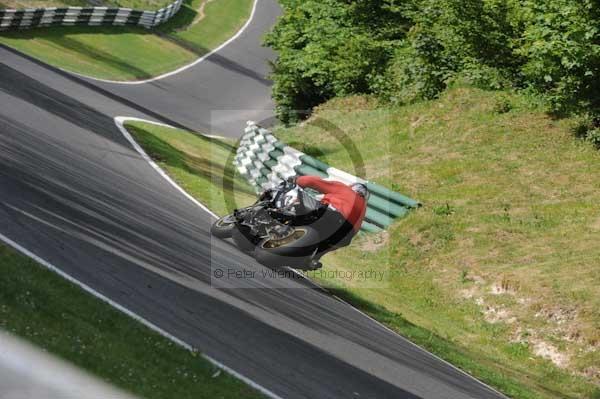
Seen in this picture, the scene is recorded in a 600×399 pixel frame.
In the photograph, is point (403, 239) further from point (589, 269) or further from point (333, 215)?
point (333, 215)

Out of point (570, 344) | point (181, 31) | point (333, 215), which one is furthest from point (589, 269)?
point (181, 31)

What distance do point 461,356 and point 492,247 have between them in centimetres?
443

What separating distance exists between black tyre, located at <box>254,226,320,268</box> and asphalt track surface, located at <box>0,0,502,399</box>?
421 mm

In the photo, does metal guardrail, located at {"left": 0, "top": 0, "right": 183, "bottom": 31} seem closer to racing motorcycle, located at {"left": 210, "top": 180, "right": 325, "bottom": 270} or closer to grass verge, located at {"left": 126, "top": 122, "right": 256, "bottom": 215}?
grass verge, located at {"left": 126, "top": 122, "right": 256, "bottom": 215}

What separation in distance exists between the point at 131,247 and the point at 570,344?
7181 mm

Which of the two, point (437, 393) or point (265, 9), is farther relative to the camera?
point (265, 9)

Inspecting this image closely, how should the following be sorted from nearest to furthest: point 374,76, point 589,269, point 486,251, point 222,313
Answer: point 222,313
point 589,269
point 486,251
point 374,76

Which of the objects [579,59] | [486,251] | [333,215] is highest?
[579,59]

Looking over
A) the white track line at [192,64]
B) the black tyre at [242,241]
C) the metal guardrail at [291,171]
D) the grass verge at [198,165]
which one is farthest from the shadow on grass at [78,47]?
the black tyre at [242,241]

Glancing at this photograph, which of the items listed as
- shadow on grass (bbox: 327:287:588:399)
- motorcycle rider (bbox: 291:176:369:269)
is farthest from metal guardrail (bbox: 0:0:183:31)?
motorcycle rider (bbox: 291:176:369:269)

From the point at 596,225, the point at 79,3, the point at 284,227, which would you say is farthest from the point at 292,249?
the point at 79,3

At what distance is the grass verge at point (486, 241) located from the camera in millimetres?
14445

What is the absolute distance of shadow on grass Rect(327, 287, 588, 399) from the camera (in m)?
12.7

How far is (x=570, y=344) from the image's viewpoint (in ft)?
47.3
